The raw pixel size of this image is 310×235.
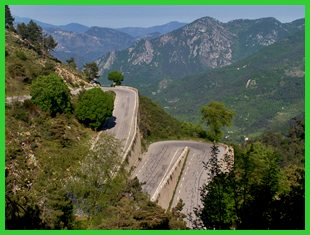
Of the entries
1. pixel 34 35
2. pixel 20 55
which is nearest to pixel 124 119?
pixel 20 55

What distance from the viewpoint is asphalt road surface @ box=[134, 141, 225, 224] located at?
45438mm

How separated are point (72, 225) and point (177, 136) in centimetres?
4817

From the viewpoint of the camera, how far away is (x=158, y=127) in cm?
7219

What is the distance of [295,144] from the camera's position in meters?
85.4

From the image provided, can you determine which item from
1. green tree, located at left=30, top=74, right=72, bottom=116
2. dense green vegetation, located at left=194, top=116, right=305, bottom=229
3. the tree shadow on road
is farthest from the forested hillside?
the tree shadow on road

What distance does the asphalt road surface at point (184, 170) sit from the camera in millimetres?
45438

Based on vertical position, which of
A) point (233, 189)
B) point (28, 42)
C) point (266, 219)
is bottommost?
point (266, 219)

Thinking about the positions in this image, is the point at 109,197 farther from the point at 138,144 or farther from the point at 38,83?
the point at 138,144

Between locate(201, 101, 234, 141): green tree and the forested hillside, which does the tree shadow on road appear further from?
locate(201, 101, 234, 141): green tree

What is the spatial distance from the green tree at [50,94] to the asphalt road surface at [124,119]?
6.98m

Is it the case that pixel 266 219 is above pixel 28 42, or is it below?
below

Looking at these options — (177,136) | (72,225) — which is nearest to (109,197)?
(72,225)

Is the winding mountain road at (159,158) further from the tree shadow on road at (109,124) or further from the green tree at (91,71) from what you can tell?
the green tree at (91,71)

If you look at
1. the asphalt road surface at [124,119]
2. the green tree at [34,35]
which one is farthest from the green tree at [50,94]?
the green tree at [34,35]
